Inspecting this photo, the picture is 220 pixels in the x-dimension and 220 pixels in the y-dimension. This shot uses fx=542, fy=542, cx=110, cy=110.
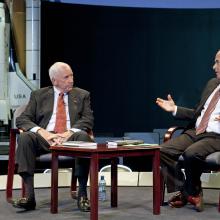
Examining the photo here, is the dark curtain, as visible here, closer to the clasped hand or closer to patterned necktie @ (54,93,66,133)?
patterned necktie @ (54,93,66,133)

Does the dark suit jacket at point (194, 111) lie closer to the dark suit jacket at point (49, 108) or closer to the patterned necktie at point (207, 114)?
the patterned necktie at point (207, 114)

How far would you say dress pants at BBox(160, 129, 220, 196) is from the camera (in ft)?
11.2

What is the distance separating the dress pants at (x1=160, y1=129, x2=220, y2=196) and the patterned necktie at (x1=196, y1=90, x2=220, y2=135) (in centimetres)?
5

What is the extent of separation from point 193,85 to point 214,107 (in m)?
7.04

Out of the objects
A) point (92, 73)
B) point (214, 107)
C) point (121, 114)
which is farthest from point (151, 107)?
point (214, 107)

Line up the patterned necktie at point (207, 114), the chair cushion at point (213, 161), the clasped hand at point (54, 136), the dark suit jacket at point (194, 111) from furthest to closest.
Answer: the dark suit jacket at point (194, 111) < the patterned necktie at point (207, 114) < the clasped hand at point (54, 136) < the chair cushion at point (213, 161)

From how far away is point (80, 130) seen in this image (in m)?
3.69

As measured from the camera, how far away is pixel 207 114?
146 inches

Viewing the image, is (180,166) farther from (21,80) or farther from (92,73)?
(92,73)

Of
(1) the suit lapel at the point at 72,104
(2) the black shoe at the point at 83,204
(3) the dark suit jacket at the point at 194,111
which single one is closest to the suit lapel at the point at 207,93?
(3) the dark suit jacket at the point at 194,111

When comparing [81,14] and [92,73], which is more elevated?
[81,14]

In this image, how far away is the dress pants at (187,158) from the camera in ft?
11.2

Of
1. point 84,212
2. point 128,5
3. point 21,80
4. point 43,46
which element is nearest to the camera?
point 84,212

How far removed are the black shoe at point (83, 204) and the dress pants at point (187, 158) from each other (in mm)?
559
